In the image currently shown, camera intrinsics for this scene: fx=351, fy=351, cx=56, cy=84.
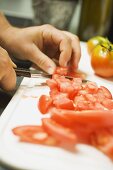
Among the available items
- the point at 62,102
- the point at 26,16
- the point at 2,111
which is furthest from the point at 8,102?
the point at 26,16

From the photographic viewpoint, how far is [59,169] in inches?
26.0

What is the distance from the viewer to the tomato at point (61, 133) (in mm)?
708

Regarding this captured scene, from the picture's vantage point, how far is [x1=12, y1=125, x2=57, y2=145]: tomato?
72 cm

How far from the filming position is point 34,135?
743 millimetres

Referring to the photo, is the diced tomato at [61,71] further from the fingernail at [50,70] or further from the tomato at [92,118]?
the tomato at [92,118]

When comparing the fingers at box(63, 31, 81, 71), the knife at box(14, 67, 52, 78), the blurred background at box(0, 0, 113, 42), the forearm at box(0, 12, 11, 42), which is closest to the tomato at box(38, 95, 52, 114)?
the knife at box(14, 67, 52, 78)

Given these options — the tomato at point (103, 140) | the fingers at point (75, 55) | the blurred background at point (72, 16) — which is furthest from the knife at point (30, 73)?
the blurred background at point (72, 16)

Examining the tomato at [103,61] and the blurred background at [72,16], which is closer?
the tomato at [103,61]

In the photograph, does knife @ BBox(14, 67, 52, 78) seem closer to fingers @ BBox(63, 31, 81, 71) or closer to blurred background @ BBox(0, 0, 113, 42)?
fingers @ BBox(63, 31, 81, 71)

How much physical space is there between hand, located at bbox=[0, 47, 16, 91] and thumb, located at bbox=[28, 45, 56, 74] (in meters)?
0.17

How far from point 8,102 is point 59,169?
0.32 m

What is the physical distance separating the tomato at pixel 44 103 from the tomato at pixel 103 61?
0.91 ft

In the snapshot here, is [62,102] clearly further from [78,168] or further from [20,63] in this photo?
[20,63]

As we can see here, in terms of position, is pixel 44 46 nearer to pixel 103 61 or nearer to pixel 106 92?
pixel 103 61
